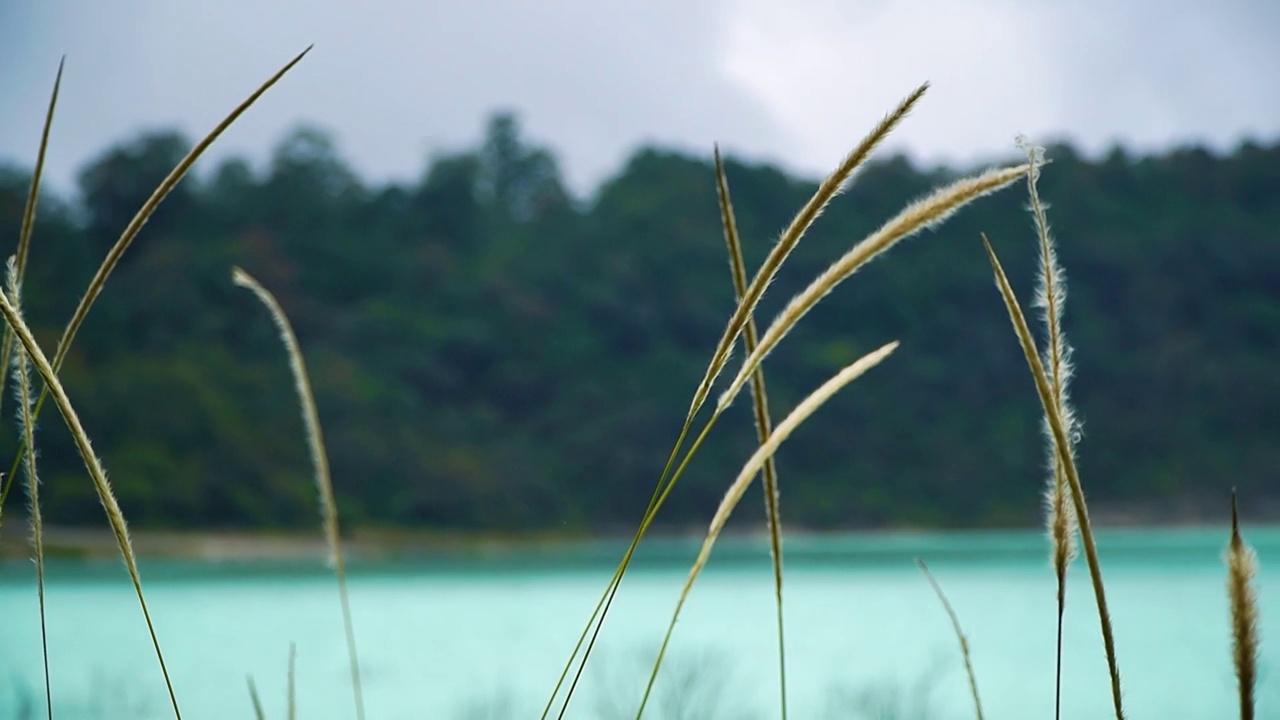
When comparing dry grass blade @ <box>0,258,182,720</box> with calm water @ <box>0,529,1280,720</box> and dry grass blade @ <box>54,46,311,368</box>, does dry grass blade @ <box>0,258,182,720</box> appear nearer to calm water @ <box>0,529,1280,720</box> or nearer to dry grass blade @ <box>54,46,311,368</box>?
dry grass blade @ <box>54,46,311,368</box>

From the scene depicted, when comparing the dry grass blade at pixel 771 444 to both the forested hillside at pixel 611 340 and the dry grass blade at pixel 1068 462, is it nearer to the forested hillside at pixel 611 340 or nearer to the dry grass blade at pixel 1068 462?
the dry grass blade at pixel 1068 462

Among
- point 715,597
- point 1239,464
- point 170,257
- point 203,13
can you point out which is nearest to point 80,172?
point 170,257

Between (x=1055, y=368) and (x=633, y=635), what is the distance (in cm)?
1016

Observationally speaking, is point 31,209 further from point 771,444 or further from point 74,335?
point 771,444

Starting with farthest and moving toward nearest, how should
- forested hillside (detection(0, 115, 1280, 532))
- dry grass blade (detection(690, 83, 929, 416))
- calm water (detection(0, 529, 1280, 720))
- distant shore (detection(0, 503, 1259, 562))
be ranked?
forested hillside (detection(0, 115, 1280, 532))
distant shore (detection(0, 503, 1259, 562))
calm water (detection(0, 529, 1280, 720))
dry grass blade (detection(690, 83, 929, 416))

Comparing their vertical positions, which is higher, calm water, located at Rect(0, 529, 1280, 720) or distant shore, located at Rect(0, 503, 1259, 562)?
distant shore, located at Rect(0, 503, 1259, 562)

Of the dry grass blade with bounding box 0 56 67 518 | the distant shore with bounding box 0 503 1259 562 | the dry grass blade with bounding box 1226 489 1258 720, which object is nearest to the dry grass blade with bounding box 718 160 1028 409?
the dry grass blade with bounding box 1226 489 1258 720

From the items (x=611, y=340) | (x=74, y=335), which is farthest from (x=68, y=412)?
(x=611, y=340)

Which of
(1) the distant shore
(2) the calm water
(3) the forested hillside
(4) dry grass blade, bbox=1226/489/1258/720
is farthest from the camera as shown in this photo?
(3) the forested hillside

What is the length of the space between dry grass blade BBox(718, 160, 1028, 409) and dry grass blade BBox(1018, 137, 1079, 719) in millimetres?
29

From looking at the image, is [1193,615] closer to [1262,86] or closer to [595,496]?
[595,496]

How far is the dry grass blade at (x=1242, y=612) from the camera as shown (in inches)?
17.7

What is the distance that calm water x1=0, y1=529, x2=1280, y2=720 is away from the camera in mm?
7617

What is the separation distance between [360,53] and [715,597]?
2320 cm
